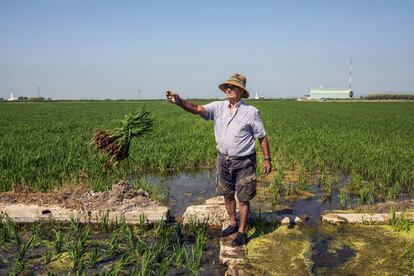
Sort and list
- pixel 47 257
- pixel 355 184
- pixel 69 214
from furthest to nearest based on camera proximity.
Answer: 1. pixel 355 184
2. pixel 69 214
3. pixel 47 257

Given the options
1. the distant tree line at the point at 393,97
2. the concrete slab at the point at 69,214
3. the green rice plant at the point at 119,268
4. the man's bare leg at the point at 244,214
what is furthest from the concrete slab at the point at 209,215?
the distant tree line at the point at 393,97

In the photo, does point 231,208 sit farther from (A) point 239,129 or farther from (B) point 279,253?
(A) point 239,129

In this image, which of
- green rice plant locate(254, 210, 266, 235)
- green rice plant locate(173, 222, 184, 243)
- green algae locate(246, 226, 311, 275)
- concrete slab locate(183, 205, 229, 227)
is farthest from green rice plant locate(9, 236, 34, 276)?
green rice plant locate(254, 210, 266, 235)

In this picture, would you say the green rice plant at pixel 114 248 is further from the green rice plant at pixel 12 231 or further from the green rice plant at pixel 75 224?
the green rice plant at pixel 12 231

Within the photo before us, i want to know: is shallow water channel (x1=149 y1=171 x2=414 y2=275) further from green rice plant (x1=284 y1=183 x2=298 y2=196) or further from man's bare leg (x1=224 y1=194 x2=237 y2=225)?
green rice plant (x1=284 y1=183 x2=298 y2=196)

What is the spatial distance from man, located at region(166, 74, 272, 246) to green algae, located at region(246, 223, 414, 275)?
0.45 metres

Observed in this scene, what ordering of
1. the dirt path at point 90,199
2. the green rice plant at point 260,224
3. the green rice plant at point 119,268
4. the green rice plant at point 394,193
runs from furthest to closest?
1. the green rice plant at point 394,193
2. the dirt path at point 90,199
3. the green rice plant at point 260,224
4. the green rice plant at point 119,268

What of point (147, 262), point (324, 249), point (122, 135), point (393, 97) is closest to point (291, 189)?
point (324, 249)

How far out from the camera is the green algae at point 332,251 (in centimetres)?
378

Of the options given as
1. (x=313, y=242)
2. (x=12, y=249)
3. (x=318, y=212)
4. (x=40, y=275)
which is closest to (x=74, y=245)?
(x=40, y=275)

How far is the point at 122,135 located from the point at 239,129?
2.31 m

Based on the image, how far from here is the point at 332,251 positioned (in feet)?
14.0

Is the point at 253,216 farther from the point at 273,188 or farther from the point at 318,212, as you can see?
the point at 273,188

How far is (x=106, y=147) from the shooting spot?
590 centimetres
